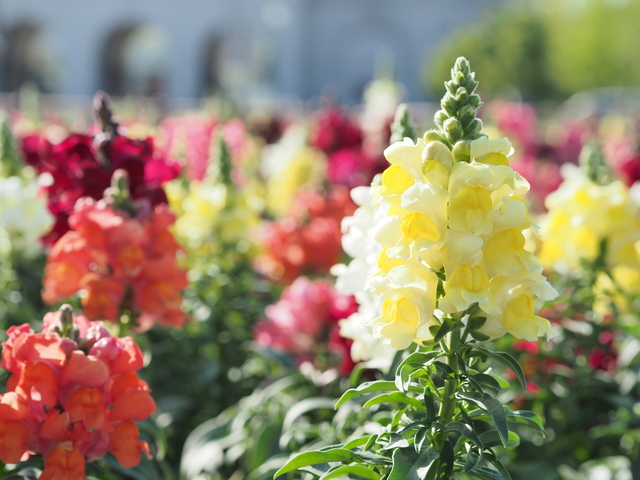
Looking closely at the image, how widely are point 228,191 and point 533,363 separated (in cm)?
123

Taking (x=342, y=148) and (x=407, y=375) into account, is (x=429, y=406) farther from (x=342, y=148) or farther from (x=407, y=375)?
(x=342, y=148)

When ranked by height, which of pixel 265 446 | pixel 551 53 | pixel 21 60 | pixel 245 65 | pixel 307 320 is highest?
pixel 307 320

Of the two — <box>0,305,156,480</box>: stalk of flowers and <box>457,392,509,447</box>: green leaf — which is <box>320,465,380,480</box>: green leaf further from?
<box>0,305,156,480</box>: stalk of flowers

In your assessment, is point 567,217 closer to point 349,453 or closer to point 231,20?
point 349,453

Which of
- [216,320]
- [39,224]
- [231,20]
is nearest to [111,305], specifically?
[39,224]

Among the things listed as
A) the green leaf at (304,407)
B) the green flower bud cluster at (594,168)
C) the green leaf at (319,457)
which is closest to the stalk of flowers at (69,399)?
the green leaf at (319,457)

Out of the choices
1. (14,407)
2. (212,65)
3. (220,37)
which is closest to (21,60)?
(212,65)

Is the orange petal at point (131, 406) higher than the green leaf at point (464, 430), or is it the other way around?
the green leaf at point (464, 430)

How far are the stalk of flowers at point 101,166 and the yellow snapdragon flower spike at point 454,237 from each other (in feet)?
2.84

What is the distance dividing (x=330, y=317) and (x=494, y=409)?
108cm

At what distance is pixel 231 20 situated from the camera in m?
35.1

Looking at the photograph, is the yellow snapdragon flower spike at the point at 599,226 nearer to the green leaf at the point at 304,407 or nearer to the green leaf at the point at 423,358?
the green leaf at the point at 304,407

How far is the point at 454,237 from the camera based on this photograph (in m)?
1.14

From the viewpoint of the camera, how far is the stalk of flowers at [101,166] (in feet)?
6.27
